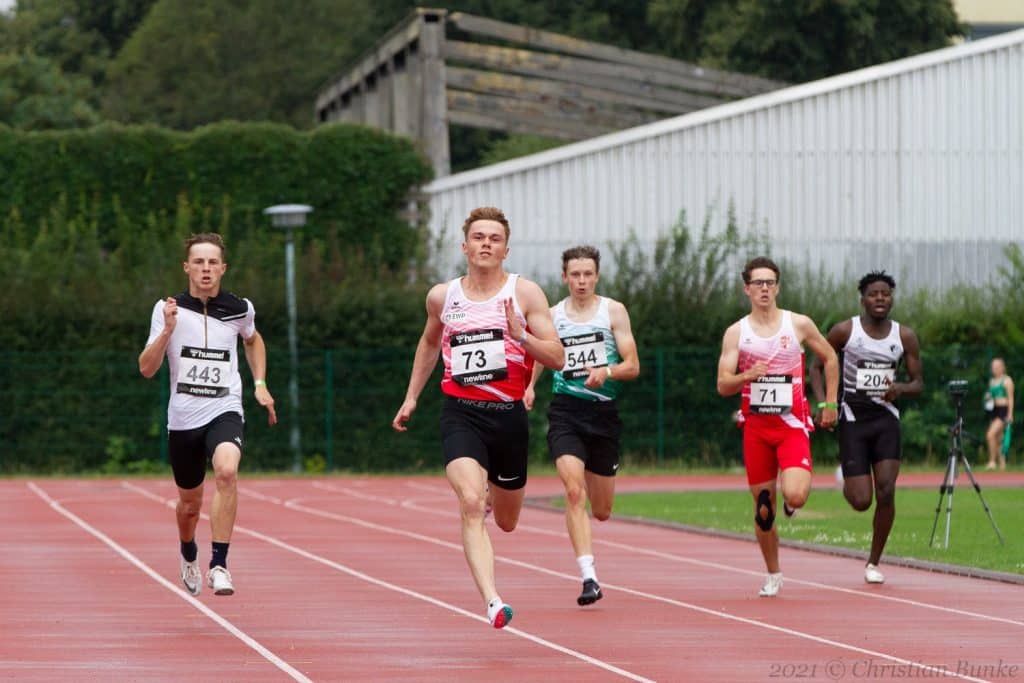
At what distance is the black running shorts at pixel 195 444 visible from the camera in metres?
12.6

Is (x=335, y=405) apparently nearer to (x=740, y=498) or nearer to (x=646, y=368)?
(x=646, y=368)

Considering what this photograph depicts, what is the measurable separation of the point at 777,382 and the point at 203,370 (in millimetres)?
3661

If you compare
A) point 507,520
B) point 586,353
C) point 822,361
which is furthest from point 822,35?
point 507,520

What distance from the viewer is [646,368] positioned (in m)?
35.0

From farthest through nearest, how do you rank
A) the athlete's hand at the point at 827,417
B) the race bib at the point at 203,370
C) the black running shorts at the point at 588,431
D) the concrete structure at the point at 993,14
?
1. the concrete structure at the point at 993,14
2. the athlete's hand at the point at 827,417
3. the black running shorts at the point at 588,431
4. the race bib at the point at 203,370

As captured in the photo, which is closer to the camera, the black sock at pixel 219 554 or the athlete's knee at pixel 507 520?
the athlete's knee at pixel 507 520

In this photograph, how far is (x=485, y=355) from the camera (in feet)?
35.8

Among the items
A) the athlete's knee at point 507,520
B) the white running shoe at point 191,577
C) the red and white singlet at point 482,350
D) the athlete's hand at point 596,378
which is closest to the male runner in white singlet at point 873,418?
the athlete's hand at point 596,378

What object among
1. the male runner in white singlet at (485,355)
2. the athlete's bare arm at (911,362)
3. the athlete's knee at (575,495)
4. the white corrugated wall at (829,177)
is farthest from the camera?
the white corrugated wall at (829,177)

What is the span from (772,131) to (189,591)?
85.9 ft

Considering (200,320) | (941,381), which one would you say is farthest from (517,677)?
(941,381)

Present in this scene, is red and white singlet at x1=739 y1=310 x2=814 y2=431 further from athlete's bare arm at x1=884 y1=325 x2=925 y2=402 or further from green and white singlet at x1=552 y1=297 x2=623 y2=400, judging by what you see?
athlete's bare arm at x1=884 y1=325 x2=925 y2=402

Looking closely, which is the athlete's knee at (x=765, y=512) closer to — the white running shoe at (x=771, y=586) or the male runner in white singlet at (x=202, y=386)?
the white running shoe at (x=771, y=586)

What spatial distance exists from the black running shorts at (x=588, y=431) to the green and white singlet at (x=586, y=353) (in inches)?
2.3
